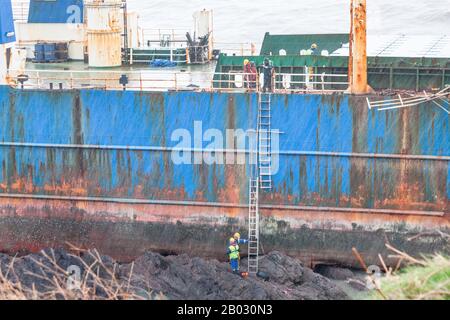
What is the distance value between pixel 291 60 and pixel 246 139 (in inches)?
143

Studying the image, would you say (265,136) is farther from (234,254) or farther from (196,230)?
(234,254)

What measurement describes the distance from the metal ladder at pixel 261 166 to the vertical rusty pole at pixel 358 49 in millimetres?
2325

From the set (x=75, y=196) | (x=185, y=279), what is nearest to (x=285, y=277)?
(x=185, y=279)

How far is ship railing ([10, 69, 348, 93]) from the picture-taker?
23.2m

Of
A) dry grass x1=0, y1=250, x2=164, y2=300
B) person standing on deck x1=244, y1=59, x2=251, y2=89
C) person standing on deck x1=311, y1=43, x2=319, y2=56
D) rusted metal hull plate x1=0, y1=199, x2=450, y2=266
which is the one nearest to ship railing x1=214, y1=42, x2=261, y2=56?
person standing on deck x1=311, y1=43, x2=319, y2=56

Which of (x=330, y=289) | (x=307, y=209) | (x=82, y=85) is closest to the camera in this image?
(x=330, y=289)

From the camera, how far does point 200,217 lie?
22.9 metres

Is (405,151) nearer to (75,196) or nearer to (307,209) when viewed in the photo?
(307,209)

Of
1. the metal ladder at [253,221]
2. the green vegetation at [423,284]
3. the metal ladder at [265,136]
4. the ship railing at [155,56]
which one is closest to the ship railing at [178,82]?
the metal ladder at [265,136]

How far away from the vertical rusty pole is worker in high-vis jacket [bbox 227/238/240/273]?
17.3 ft

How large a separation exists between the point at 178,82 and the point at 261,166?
4375mm

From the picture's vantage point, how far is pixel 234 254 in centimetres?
2061

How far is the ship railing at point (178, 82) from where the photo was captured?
23203mm

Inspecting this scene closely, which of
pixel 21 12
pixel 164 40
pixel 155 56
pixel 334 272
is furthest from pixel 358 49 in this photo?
pixel 21 12
